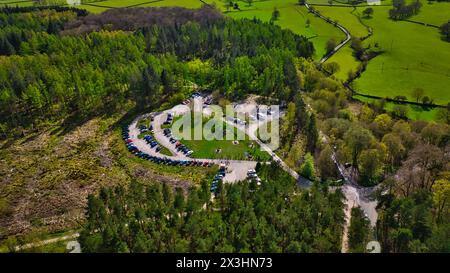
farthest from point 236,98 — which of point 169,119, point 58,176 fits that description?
point 58,176

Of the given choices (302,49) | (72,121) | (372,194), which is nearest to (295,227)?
(372,194)

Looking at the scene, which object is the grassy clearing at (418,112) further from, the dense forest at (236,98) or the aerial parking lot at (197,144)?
the aerial parking lot at (197,144)

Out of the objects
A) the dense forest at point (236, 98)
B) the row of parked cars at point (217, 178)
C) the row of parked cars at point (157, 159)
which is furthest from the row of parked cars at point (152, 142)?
the row of parked cars at point (217, 178)

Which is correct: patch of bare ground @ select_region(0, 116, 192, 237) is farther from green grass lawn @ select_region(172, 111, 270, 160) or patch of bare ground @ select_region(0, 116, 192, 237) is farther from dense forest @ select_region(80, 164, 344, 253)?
green grass lawn @ select_region(172, 111, 270, 160)

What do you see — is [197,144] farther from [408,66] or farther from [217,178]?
[408,66]

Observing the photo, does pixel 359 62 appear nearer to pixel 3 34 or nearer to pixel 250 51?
pixel 250 51

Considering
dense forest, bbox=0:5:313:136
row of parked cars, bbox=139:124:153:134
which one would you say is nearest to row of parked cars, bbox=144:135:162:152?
row of parked cars, bbox=139:124:153:134
